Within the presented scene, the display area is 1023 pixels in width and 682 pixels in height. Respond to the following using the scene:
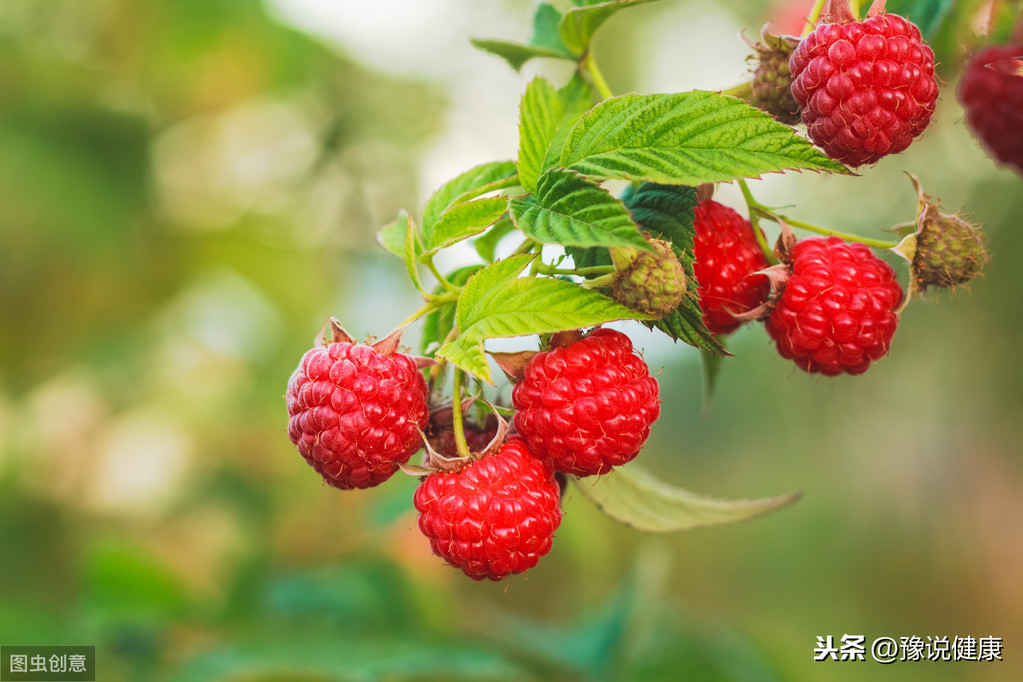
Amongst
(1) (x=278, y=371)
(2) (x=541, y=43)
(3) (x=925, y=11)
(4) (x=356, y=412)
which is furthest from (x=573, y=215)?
(1) (x=278, y=371)

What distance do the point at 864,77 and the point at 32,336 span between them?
3345 mm

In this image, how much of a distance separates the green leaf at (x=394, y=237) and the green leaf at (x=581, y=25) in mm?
289

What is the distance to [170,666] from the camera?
1.51m

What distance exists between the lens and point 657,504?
894mm

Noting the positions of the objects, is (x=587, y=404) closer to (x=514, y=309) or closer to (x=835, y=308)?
(x=514, y=309)

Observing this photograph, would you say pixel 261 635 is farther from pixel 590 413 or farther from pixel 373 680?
pixel 590 413

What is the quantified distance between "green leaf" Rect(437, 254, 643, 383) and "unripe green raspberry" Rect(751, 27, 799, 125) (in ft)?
0.95

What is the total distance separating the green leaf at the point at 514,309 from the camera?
629 mm

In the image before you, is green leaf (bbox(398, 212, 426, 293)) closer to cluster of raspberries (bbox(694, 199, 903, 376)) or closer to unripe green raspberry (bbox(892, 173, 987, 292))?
cluster of raspberries (bbox(694, 199, 903, 376))

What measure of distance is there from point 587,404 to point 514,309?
0.38 ft

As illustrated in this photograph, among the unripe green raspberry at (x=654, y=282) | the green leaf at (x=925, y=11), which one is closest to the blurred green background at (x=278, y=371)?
the green leaf at (x=925, y=11)

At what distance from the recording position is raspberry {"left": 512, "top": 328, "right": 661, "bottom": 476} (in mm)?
695

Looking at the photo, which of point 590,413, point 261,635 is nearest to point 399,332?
point 590,413

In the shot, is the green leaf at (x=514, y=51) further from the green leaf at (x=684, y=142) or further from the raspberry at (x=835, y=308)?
the raspberry at (x=835, y=308)
